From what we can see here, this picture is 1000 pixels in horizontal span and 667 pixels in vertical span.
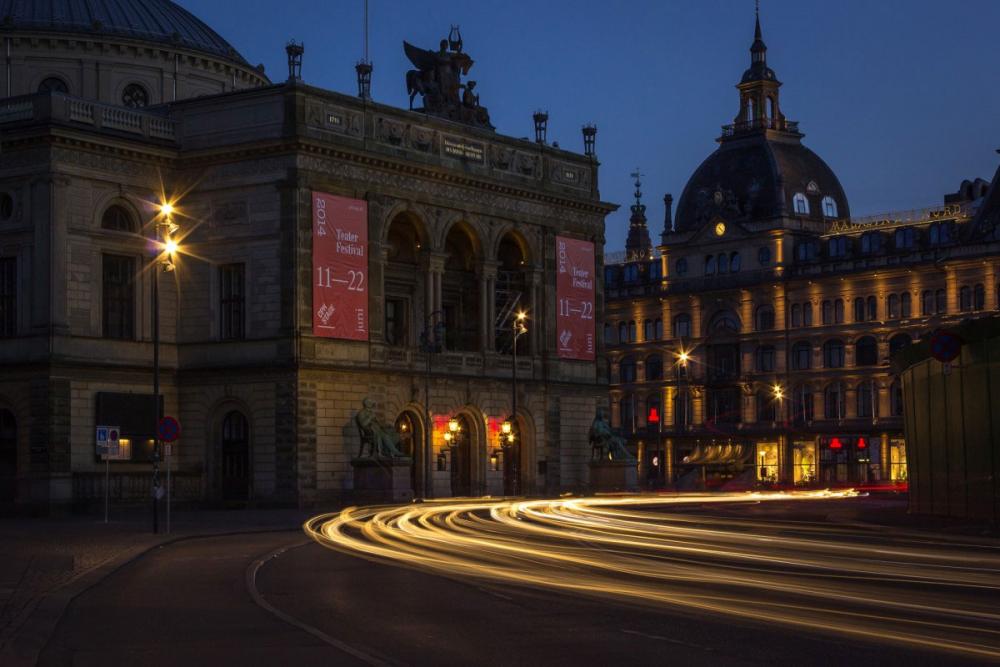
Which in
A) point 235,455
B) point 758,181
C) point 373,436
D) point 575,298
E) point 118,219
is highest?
point 758,181

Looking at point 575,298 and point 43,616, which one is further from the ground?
point 575,298

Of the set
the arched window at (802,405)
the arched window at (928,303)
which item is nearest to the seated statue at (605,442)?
the arched window at (928,303)

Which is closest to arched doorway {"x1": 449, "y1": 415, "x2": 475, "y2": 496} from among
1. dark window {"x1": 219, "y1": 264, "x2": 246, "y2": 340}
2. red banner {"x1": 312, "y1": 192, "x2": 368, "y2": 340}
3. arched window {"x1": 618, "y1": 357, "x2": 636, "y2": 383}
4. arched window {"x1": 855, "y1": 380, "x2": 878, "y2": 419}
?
red banner {"x1": 312, "y1": 192, "x2": 368, "y2": 340}

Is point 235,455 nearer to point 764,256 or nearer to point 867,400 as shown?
point 867,400

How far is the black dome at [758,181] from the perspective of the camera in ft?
466

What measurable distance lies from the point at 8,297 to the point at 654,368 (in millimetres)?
85435

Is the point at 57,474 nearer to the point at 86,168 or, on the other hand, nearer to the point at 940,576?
the point at 86,168

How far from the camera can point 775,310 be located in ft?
460

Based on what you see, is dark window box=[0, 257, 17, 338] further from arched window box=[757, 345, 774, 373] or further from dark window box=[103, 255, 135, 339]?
arched window box=[757, 345, 774, 373]

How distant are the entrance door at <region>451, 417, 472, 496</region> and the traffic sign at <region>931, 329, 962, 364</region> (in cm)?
4251

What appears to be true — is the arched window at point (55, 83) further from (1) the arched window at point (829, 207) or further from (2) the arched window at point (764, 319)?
(1) the arched window at point (829, 207)

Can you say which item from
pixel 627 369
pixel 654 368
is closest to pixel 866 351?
pixel 654 368

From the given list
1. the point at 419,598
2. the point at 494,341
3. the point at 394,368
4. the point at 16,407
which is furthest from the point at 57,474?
the point at 419,598

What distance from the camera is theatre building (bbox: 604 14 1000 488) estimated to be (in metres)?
131
